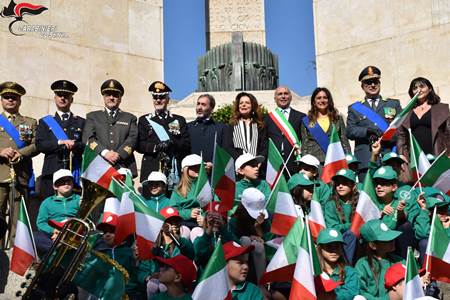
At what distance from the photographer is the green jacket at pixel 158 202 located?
391 inches

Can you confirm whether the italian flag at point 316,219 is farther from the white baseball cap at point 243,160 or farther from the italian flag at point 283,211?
the white baseball cap at point 243,160

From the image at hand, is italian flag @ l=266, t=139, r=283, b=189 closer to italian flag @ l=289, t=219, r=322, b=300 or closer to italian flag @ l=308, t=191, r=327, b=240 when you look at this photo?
italian flag @ l=308, t=191, r=327, b=240

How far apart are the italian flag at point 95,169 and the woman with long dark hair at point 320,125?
2.95 metres

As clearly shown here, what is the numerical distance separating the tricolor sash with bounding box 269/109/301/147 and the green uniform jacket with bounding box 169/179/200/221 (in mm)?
1962

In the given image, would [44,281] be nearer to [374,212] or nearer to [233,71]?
[374,212]

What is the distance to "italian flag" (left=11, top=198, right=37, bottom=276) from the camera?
8250 millimetres

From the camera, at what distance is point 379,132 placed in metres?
11.4

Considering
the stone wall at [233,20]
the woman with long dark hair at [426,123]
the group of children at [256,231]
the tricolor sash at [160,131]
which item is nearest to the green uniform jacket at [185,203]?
the group of children at [256,231]

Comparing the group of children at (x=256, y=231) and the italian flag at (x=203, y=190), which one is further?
the italian flag at (x=203, y=190)

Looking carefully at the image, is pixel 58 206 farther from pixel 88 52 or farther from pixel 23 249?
pixel 88 52

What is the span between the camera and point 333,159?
10.6 m

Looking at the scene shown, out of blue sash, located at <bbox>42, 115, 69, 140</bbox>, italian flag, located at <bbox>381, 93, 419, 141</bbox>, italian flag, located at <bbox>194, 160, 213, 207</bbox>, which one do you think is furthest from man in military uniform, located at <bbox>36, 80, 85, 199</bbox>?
italian flag, located at <bbox>381, 93, 419, 141</bbox>

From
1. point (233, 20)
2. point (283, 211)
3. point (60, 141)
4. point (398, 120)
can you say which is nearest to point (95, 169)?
point (60, 141)

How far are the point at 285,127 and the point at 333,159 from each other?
1.12 metres
